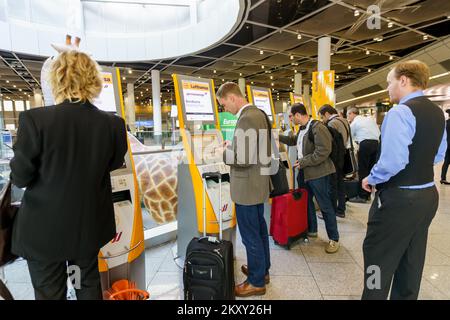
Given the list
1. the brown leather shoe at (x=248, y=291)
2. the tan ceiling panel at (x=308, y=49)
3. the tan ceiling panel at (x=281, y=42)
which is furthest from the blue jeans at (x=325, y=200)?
the tan ceiling panel at (x=308, y=49)

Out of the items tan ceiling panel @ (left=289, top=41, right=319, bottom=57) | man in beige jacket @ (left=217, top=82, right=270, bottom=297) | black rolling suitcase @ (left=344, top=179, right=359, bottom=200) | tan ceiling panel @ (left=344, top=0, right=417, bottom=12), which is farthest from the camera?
tan ceiling panel @ (left=289, top=41, right=319, bottom=57)

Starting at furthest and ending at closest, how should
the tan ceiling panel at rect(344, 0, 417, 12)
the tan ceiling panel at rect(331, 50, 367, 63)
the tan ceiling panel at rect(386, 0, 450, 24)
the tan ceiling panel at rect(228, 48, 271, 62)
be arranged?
the tan ceiling panel at rect(331, 50, 367, 63) → the tan ceiling panel at rect(228, 48, 271, 62) → the tan ceiling panel at rect(386, 0, 450, 24) → the tan ceiling panel at rect(344, 0, 417, 12)

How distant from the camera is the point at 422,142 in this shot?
140cm

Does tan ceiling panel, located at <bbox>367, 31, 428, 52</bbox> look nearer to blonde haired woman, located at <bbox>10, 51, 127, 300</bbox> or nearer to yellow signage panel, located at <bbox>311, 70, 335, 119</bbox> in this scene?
yellow signage panel, located at <bbox>311, 70, 335, 119</bbox>

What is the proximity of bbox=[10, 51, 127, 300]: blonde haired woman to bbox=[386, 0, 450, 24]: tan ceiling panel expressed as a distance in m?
7.32

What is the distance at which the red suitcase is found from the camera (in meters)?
2.86

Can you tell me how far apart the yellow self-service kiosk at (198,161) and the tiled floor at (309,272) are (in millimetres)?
419

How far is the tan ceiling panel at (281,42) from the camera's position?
317 inches

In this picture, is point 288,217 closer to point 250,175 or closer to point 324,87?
point 250,175

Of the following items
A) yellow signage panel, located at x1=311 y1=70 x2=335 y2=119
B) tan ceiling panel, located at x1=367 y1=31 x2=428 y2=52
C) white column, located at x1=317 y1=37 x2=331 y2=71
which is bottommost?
yellow signage panel, located at x1=311 y1=70 x2=335 y2=119

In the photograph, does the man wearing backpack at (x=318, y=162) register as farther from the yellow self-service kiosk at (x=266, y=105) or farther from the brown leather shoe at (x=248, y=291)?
the brown leather shoe at (x=248, y=291)

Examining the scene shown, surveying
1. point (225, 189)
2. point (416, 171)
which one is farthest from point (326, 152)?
point (416, 171)

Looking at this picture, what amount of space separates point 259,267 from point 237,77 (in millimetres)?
14004

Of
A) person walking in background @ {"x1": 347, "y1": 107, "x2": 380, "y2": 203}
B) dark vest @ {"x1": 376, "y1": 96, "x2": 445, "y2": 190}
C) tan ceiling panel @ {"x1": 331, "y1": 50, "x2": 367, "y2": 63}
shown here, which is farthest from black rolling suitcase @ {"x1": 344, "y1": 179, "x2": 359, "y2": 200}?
tan ceiling panel @ {"x1": 331, "y1": 50, "x2": 367, "y2": 63}
